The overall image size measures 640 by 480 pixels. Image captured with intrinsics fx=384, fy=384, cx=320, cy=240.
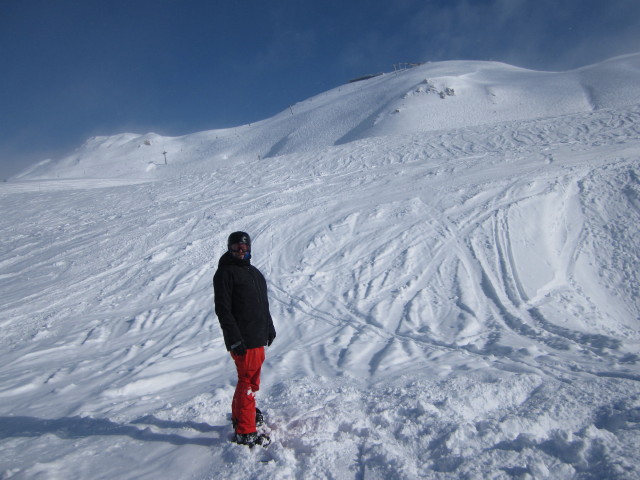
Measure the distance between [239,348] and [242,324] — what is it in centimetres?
20

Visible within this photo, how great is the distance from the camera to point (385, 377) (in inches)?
169

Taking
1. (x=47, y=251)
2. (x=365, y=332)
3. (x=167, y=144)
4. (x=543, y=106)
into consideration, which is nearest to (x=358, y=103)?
(x=543, y=106)

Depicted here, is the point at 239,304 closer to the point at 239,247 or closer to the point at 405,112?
the point at 239,247

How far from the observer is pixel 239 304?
3.12m

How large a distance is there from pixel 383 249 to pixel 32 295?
302 inches

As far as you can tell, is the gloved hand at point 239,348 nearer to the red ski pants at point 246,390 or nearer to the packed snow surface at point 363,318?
the red ski pants at point 246,390

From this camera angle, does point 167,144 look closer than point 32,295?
No

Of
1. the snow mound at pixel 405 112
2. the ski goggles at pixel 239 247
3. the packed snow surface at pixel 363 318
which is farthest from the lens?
the snow mound at pixel 405 112

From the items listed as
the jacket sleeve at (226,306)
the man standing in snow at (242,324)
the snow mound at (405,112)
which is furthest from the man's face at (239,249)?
the snow mound at (405,112)

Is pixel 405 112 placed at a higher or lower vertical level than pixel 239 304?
higher

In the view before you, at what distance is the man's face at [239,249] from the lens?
123 inches

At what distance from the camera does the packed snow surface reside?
2975 mm

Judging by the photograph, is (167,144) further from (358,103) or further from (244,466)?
(244,466)

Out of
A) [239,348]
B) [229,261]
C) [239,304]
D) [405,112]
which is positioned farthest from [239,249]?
[405,112]
